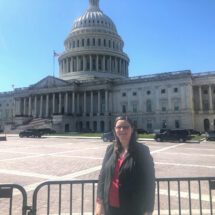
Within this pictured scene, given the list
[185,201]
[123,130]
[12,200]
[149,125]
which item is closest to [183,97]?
[149,125]

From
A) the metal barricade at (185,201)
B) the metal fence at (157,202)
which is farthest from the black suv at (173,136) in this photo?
the metal fence at (157,202)

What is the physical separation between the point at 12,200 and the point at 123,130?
5.64m

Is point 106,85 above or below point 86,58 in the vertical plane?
below

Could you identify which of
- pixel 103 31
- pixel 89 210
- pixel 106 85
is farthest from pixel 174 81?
pixel 89 210

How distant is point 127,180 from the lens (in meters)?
4.04

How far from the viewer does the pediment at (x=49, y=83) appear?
9019 centimetres

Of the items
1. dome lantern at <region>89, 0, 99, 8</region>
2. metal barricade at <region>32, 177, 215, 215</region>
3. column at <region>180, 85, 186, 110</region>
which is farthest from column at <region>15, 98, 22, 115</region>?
metal barricade at <region>32, 177, 215, 215</region>

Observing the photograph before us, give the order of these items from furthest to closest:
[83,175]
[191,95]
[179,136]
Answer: [191,95] → [179,136] → [83,175]

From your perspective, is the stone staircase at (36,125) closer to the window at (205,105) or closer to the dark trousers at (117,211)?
the window at (205,105)

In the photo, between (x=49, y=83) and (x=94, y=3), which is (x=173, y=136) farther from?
(x=94, y=3)

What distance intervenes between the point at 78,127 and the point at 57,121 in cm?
960

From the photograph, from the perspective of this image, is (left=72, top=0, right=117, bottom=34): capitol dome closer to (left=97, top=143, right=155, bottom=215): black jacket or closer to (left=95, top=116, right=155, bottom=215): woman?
(left=95, top=116, right=155, bottom=215): woman

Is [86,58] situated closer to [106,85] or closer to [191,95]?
[106,85]

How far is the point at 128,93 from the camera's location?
274 ft
